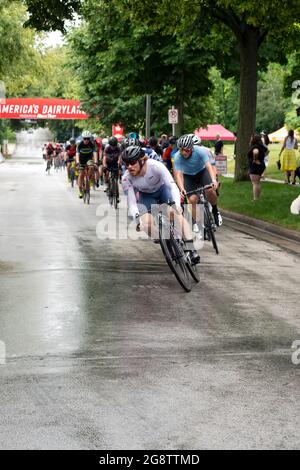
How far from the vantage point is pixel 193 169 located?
588 inches

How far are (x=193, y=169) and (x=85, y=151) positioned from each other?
38.2 ft

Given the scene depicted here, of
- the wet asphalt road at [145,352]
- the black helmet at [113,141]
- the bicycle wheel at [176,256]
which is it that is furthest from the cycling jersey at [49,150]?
the bicycle wheel at [176,256]

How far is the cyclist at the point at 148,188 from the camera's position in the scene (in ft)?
36.1

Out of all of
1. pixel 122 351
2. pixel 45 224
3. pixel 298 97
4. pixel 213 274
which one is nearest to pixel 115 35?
pixel 298 97

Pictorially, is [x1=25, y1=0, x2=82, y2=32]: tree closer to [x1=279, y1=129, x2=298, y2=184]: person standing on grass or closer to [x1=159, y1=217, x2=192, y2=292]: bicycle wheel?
[x1=279, y1=129, x2=298, y2=184]: person standing on grass

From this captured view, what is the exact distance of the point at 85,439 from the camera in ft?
17.2

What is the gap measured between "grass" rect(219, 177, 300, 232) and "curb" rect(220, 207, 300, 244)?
0.14 metres

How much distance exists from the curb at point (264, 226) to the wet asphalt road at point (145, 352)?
2770mm

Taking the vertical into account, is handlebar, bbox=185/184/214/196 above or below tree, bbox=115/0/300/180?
below

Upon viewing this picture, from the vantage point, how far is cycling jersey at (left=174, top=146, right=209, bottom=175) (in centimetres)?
1450

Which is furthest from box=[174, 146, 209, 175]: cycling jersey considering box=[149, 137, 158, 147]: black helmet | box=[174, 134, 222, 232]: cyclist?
box=[149, 137, 158, 147]: black helmet

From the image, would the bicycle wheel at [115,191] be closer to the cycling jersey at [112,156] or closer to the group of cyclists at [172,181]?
the cycling jersey at [112,156]

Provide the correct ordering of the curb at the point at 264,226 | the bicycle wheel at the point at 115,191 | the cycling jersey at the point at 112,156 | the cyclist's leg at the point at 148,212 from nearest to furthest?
1. the cyclist's leg at the point at 148,212
2. the curb at the point at 264,226
3. the bicycle wheel at the point at 115,191
4. the cycling jersey at the point at 112,156

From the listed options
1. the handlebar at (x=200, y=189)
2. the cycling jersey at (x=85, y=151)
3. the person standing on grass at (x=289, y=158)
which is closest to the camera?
the handlebar at (x=200, y=189)
